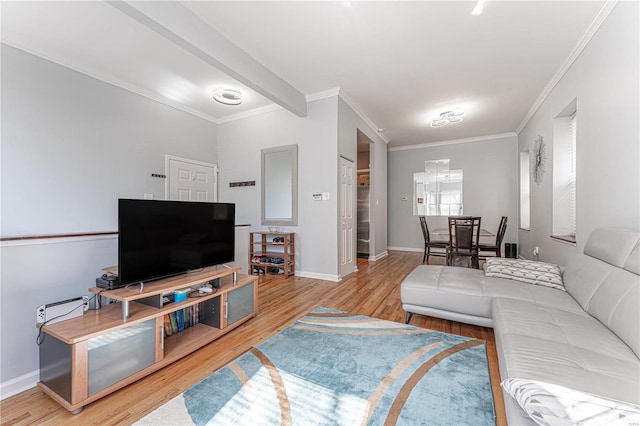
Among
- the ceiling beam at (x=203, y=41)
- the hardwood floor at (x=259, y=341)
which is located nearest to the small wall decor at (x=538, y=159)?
the hardwood floor at (x=259, y=341)

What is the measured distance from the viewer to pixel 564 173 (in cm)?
347

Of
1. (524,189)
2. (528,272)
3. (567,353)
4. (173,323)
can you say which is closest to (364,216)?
(524,189)

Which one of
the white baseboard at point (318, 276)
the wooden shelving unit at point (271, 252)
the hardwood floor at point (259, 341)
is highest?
the wooden shelving unit at point (271, 252)

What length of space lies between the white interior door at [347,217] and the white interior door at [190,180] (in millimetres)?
2660

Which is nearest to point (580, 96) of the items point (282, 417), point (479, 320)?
point (479, 320)

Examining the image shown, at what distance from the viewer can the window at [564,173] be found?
344 cm

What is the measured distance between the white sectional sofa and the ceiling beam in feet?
9.49

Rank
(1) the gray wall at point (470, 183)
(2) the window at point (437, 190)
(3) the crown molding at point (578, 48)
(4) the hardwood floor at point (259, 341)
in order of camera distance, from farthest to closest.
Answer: (2) the window at point (437, 190) → (1) the gray wall at point (470, 183) → (3) the crown molding at point (578, 48) → (4) the hardwood floor at point (259, 341)

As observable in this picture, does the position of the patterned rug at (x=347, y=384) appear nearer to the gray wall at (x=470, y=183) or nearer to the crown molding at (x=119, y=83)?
the crown molding at (x=119, y=83)

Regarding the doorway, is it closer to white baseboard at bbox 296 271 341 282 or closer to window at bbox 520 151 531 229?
white baseboard at bbox 296 271 341 282

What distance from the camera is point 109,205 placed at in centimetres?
355

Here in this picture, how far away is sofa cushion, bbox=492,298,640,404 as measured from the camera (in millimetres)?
1033

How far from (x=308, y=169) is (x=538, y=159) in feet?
12.3

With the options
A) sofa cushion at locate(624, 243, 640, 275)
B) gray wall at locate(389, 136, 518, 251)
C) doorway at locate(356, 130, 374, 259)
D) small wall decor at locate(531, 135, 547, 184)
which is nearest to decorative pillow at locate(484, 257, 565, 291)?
sofa cushion at locate(624, 243, 640, 275)
